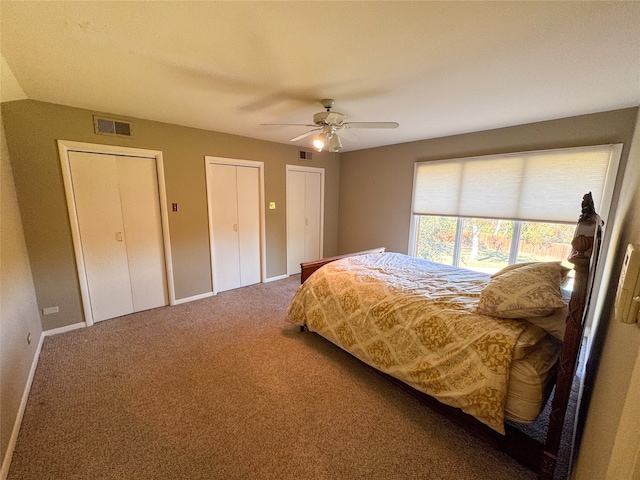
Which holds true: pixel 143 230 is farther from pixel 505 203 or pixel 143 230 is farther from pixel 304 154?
pixel 505 203

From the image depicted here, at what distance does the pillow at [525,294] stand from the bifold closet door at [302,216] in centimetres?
353

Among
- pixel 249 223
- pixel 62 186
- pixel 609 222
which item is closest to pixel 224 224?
pixel 249 223

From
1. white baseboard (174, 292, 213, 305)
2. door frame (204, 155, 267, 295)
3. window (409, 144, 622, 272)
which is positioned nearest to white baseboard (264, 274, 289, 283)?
door frame (204, 155, 267, 295)

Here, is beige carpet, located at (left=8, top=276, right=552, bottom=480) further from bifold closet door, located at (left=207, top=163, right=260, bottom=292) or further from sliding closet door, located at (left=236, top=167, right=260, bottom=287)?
sliding closet door, located at (left=236, top=167, right=260, bottom=287)

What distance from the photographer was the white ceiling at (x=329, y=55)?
1.32m

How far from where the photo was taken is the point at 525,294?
4.96 ft

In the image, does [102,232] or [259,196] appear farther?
[259,196]

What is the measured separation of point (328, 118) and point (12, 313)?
9.78ft

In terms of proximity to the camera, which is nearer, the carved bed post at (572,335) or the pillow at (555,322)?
the carved bed post at (572,335)

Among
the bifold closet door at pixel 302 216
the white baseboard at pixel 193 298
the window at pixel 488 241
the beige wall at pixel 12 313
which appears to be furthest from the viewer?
the bifold closet door at pixel 302 216

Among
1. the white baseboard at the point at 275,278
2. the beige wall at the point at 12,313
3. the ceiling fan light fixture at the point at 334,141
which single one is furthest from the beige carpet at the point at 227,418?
the ceiling fan light fixture at the point at 334,141

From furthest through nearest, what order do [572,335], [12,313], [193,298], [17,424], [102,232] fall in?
[193,298]
[102,232]
[12,313]
[17,424]
[572,335]

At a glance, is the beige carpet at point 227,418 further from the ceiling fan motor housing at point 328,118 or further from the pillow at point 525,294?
the ceiling fan motor housing at point 328,118

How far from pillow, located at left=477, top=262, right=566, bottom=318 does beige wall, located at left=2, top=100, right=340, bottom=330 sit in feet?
11.4
